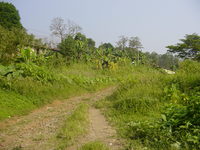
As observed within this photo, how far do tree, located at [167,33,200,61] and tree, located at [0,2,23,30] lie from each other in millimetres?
23441

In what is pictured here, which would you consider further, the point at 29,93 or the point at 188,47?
the point at 188,47

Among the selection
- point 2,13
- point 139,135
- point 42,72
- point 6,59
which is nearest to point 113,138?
point 139,135

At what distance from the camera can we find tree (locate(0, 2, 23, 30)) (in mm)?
24353

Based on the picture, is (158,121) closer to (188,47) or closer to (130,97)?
(130,97)

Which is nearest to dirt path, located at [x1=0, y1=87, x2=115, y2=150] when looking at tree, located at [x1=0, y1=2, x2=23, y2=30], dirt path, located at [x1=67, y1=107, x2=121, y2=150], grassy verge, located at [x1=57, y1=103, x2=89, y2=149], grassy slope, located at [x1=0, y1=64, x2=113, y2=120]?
dirt path, located at [x1=67, y1=107, x2=121, y2=150]

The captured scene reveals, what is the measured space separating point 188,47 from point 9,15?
26207mm

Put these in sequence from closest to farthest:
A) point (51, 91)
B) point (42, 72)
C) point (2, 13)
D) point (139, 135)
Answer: point (139, 135) < point (51, 91) < point (42, 72) < point (2, 13)

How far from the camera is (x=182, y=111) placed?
139 inches

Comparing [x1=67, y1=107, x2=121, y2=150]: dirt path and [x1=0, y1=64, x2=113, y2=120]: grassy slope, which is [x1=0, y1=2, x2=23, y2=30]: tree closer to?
[x1=0, y1=64, x2=113, y2=120]: grassy slope

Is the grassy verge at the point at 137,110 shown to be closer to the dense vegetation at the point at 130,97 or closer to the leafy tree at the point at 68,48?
the dense vegetation at the point at 130,97

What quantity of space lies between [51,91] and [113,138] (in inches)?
177

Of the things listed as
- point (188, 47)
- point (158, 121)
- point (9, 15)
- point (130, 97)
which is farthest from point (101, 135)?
point (188, 47)

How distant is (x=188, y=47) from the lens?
30.0m

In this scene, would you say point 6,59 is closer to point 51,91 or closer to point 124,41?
point 51,91
